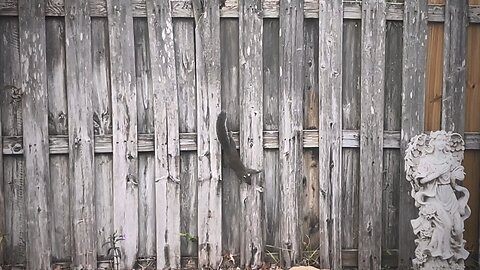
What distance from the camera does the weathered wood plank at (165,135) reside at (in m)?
5.05

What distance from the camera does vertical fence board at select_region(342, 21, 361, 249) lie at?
526 cm

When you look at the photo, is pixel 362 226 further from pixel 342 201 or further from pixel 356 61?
pixel 356 61

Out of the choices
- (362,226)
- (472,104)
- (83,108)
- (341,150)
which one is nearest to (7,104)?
(83,108)

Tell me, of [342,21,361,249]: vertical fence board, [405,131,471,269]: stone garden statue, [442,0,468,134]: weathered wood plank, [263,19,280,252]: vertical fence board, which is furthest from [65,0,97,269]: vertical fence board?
[442,0,468,134]: weathered wood plank

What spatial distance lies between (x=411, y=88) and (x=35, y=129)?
3156 millimetres

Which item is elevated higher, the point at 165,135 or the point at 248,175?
the point at 165,135

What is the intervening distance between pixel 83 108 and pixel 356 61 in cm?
233

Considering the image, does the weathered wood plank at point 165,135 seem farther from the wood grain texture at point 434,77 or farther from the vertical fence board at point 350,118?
the wood grain texture at point 434,77

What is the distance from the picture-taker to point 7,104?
503cm

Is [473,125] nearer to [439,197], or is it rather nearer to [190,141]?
[439,197]

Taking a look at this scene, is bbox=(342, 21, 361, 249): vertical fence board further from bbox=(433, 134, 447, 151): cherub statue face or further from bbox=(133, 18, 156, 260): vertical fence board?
bbox=(133, 18, 156, 260): vertical fence board

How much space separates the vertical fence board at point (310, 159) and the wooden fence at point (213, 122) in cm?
1

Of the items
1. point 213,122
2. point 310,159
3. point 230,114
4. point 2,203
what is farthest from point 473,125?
point 2,203

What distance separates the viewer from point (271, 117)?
5.28 meters
